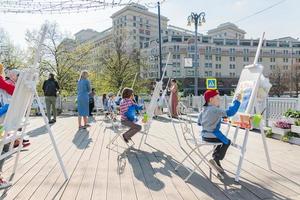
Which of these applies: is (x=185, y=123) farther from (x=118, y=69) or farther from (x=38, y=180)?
(x=118, y=69)

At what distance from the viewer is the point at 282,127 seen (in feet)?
24.9

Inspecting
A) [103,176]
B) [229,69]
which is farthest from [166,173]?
[229,69]

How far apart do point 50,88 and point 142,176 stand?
25.9ft

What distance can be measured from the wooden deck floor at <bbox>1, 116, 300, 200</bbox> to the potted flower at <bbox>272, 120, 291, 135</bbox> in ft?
1.79

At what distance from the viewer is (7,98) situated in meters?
4.76

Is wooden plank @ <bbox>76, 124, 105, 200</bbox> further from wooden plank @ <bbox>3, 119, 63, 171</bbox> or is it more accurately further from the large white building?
the large white building

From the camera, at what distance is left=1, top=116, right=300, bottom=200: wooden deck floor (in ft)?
12.7

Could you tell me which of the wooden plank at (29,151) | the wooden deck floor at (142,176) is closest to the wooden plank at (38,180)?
the wooden deck floor at (142,176)

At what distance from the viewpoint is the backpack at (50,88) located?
38.4ft

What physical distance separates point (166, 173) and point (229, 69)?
95.7m

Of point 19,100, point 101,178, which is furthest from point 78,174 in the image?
point 19,100

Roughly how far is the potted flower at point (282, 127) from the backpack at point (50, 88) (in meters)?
7.23

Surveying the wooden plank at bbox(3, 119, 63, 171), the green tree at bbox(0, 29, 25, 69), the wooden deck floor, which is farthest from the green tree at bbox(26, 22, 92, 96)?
the wooden deck floor

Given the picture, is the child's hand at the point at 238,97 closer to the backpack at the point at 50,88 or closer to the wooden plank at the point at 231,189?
the wooden plank at the point at 231,189
